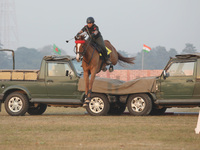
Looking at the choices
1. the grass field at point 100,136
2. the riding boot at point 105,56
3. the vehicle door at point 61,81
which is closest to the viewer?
the grass field at point 100,136

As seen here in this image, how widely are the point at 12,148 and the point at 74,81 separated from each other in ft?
28.1

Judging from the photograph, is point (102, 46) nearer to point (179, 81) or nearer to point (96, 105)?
point (96, 105)

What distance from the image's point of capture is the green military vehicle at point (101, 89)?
55.7 ft

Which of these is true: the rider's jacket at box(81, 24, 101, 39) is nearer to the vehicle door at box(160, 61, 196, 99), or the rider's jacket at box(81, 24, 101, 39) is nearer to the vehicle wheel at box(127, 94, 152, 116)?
the vehicle wheel at box(127, 94, 152, 116)

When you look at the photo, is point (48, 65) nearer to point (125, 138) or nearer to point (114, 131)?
point (114, 131)

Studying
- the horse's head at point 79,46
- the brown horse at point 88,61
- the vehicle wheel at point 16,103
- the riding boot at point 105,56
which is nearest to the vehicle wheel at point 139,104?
the riding boot at point 105,56

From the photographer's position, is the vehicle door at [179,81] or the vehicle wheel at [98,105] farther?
the vehicle wheel at [98,105]

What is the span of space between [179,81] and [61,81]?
425 cm

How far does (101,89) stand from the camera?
1759 cm

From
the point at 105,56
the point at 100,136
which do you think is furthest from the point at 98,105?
the point at 100,136

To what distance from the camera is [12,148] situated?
9.59m

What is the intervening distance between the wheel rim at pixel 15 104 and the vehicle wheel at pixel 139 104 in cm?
403

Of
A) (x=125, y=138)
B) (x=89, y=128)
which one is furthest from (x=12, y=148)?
(x=89, y=128)

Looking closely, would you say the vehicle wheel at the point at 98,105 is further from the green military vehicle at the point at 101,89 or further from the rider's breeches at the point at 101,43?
the rider's breeches at the point at 101,43
